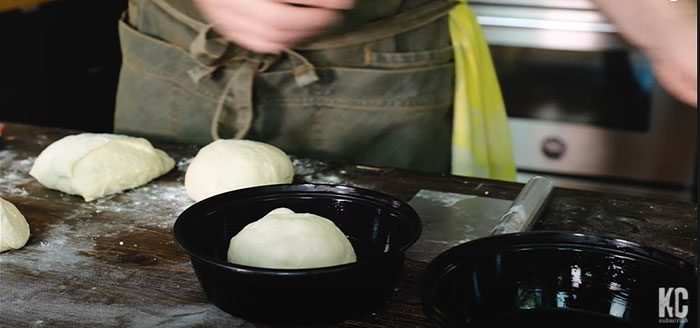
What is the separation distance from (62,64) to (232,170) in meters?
1.22

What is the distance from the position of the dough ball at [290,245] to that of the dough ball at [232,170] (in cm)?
28

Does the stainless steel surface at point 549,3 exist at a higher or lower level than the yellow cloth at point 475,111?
higher

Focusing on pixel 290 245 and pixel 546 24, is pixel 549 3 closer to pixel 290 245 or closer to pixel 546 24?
pixel 546 24

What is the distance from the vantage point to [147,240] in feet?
3.83

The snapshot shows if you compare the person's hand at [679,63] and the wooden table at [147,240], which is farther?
the wooden table at [147,240]

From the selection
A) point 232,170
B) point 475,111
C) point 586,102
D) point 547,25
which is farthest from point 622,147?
point 232,170

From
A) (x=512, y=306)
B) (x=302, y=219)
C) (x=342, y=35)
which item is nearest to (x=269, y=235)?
(x=302, y=219)

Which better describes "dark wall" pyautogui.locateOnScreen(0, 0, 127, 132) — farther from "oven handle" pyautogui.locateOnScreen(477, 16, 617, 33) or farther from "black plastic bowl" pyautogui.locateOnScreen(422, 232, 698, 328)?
"black plastic bowl" pyautogui.locateOnScreen(422, 232, 698, 328)

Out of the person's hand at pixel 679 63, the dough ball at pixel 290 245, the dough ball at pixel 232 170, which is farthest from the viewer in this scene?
the dough ball at pixel 232 170

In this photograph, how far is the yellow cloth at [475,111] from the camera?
166 centimetres

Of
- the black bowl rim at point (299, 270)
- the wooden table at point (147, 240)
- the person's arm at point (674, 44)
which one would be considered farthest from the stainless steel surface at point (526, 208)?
the person's arm at point (674, 44)

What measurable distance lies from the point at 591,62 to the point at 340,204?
54.4 inches

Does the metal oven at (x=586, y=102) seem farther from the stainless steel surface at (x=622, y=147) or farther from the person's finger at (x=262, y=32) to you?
the person's finger at (x=262, y=32)

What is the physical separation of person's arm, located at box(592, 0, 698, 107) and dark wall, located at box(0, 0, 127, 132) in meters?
1.96
